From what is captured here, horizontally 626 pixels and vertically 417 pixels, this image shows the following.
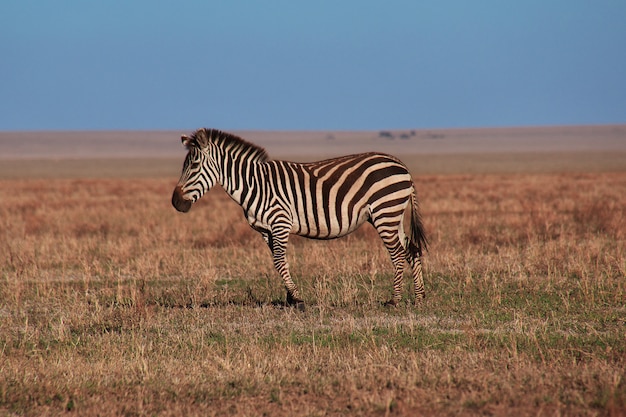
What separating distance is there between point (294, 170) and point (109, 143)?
15460 cm

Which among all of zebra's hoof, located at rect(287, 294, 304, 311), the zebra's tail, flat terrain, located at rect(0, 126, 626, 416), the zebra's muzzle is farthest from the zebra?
flat terrain, located at rect(0, 126, 626, 416)

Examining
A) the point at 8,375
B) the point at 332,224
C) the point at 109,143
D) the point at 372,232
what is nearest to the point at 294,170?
the point at 332,224

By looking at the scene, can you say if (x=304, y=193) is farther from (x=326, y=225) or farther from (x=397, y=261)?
(x=397, y=261)

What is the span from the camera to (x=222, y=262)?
1349cm

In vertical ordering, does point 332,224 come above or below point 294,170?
below

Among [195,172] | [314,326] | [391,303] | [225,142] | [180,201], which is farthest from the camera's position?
[225,142]

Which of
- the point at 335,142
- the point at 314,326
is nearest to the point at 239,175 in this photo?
the point at 314,326

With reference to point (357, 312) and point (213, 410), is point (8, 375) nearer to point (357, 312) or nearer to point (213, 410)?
point (213, 410)

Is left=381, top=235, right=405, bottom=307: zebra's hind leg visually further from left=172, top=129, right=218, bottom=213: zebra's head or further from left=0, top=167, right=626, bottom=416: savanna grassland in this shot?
left=172, top=129, right=218, bottom=213: zebra's head

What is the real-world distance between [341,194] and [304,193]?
0.47 m

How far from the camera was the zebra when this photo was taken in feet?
32.2

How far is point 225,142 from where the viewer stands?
33.2 feet

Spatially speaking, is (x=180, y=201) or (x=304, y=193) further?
(x=304, y=193)

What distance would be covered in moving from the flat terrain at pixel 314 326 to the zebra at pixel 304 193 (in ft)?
2.57
